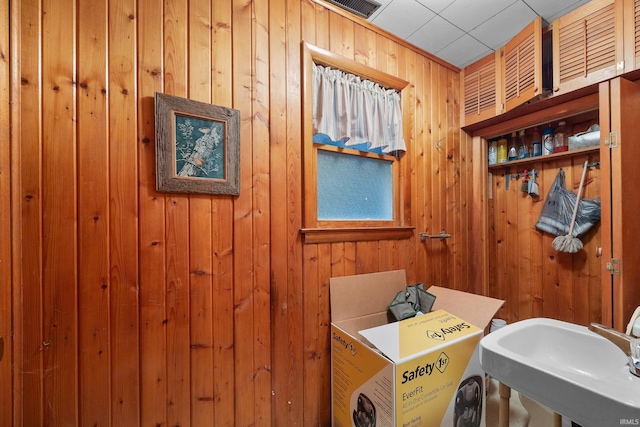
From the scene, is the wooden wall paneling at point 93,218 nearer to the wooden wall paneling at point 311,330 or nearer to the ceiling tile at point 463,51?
the wooden wall paneling at point 311,330

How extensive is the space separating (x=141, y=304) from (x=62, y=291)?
26 cm

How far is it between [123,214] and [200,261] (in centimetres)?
36

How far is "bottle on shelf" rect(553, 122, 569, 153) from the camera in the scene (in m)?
1.88

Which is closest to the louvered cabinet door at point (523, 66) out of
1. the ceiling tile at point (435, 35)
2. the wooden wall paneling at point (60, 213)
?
the ceiling tile at point (435, 35)


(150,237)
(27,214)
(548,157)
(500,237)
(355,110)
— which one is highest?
(355,110)

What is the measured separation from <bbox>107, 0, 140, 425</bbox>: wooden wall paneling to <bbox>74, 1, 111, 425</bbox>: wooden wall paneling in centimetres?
2

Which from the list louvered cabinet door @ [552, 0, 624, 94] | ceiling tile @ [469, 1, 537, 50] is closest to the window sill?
louvered cabinet door @ [552, 0, 624, 94]

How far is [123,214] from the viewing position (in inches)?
40.7

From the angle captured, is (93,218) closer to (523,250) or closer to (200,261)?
(200,261)

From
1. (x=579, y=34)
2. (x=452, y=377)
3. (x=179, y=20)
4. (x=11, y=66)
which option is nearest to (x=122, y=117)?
(x=11, y=66)

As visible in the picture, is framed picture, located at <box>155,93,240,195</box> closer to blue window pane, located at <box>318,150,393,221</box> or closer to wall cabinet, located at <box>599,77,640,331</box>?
blue window pane, located at <box>318,150,393,221</box>

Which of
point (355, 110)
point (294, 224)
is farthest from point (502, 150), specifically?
point (294, 224)

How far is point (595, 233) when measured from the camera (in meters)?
1.76

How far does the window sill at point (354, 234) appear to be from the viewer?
1.44 metres
